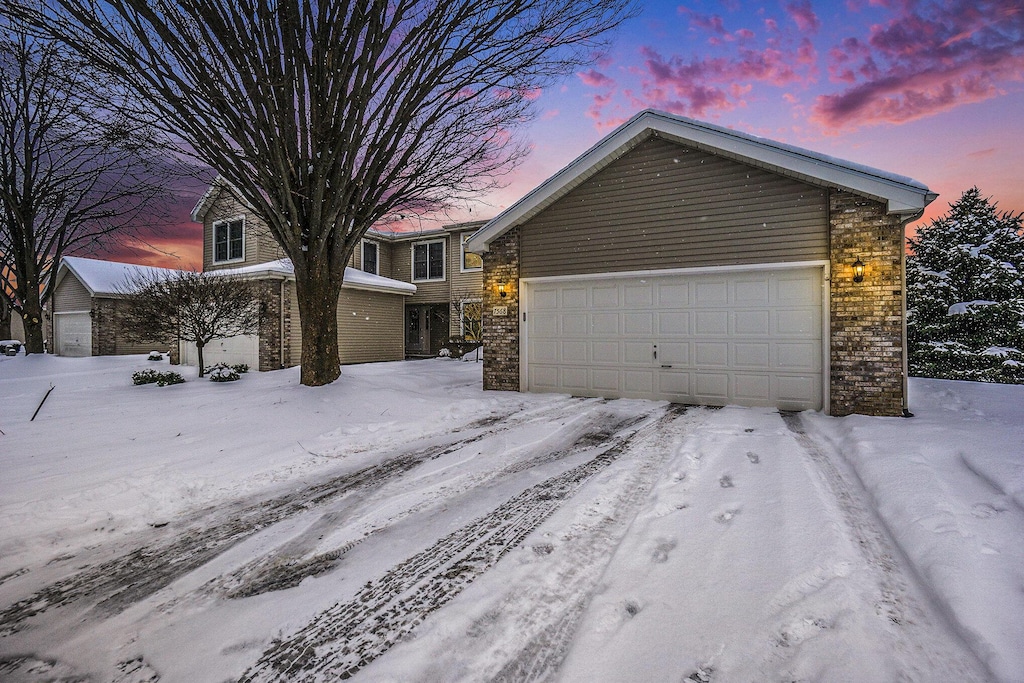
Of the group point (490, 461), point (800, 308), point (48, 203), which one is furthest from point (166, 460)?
point (48, 203)

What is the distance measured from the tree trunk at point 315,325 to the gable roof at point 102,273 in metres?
13.0

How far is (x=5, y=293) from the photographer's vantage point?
18.6m

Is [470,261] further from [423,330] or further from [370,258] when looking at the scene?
[370,258]

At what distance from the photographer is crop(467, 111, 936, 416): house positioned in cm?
659

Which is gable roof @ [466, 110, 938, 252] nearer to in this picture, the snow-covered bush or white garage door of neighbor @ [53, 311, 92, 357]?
the snow-covered bush

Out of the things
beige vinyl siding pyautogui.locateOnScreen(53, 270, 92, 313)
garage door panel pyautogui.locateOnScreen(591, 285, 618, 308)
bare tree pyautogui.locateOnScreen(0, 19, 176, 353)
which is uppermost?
Result: bare tree pyautogui.locateOnScreen(0, 19, 176, 353)

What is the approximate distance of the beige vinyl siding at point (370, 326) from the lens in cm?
1555

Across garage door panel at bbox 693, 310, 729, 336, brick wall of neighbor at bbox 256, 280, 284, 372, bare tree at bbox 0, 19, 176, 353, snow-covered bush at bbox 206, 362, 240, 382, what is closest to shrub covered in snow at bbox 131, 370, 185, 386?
snow-covered bush at bbox 206, 362, 240, 382

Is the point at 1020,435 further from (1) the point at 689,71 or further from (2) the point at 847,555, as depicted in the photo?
(1) the point at 689,71

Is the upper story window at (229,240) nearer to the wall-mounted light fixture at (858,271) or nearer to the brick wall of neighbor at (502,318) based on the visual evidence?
the brick wall of neighbor at (502,318)

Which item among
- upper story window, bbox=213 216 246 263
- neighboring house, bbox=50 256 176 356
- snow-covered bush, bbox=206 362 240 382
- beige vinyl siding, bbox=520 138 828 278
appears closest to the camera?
beige vinyl siding, bbox=520 138 828 278

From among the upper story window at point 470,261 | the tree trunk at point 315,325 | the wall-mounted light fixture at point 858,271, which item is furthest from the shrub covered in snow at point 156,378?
the wall-mounted light fixture at point 858,271

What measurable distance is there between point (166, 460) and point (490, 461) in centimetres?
319

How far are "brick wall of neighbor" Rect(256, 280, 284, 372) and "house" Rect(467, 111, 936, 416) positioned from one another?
7.38m
